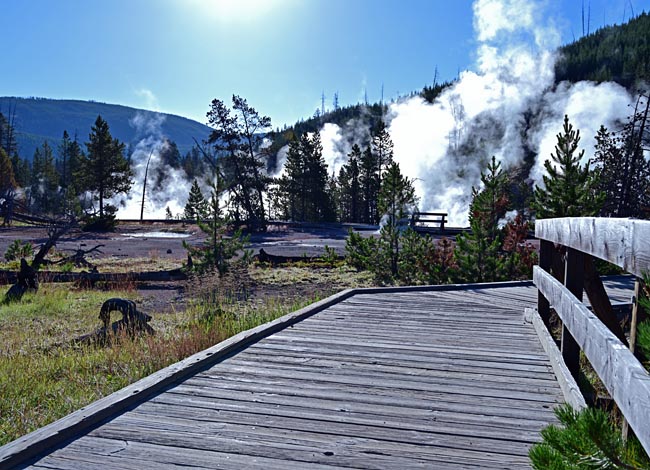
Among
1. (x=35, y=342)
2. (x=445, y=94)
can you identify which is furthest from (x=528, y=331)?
(x=445, y=94)

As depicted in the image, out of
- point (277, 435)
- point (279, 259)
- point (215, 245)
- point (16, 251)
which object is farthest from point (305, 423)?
point (16, 251)

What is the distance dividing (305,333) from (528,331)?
2.15m

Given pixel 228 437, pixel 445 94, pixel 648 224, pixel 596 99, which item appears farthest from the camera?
pixel 445 94

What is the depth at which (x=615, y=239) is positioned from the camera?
5.53ft

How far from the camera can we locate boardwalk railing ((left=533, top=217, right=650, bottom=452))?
1373 millimetres

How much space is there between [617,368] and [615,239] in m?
0.41

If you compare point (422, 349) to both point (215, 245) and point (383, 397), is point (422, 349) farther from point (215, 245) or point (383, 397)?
point (215, 245)

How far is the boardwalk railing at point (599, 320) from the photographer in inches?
54.1

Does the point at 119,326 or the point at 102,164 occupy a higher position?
the point at 102,164

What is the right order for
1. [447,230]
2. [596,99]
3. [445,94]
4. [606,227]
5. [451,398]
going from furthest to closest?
[445,94], [596,99], [447,230], [451,398], [606,227]

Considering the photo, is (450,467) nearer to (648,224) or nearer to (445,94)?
(648,224)

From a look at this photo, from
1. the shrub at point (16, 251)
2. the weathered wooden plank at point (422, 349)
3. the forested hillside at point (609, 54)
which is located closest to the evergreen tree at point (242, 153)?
the shrub at point (16, 251)

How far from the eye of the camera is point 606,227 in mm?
1858

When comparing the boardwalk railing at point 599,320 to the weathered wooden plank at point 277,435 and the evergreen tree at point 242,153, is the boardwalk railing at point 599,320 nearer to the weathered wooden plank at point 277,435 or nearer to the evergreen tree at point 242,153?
the weathered wooden plank at point 277,435
